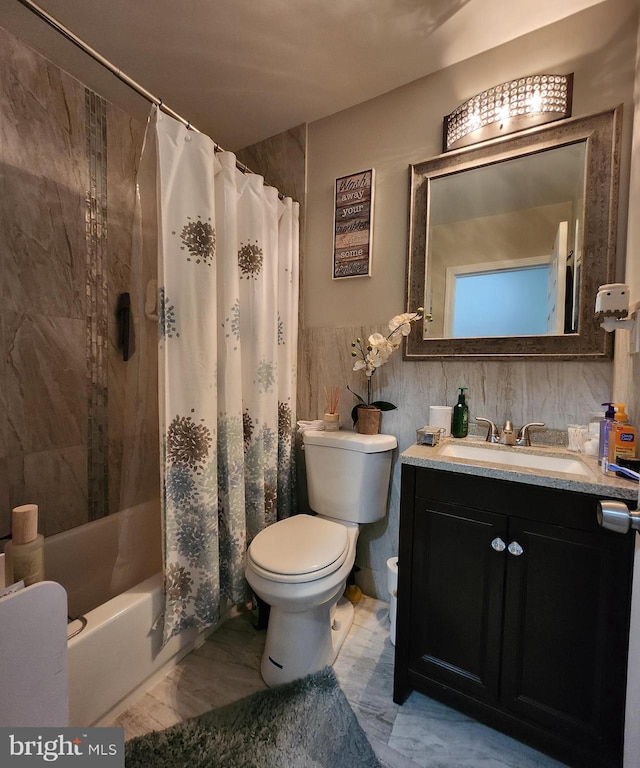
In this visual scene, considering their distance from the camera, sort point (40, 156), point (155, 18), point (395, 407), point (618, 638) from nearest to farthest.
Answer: point (618, 638), point (155, 18), point (40, 156), point (395, 407)

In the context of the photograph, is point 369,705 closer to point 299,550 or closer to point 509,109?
point 299,550

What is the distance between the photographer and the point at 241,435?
1.33 m

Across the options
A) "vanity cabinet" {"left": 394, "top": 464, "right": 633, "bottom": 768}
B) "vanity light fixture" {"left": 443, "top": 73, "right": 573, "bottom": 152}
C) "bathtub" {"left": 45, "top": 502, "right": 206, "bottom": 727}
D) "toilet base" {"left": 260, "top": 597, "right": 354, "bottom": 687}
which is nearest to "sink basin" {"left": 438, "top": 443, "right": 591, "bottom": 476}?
"vanity cabinet" {"left": 394, "top": 464, "right": 633, "bottom": 768}

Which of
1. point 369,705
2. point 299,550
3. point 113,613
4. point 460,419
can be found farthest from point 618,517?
point 113,613

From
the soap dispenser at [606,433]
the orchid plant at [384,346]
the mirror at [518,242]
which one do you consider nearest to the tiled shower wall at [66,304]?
the orchid plant at [384,346]

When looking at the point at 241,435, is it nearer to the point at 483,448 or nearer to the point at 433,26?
the point at 483,448

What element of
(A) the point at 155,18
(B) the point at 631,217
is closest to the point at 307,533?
(B) the point at 631,217

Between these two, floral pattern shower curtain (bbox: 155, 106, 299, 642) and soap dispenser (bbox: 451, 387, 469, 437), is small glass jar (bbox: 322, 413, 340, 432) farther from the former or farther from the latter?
soap dispenser (bbox: 451, 387, 469, 437)

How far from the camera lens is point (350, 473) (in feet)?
4.75

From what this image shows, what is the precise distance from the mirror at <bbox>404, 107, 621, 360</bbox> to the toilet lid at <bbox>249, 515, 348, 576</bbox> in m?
0.86

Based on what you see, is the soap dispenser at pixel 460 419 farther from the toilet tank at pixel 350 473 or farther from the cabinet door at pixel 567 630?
the cabinet door at pixel 567 630

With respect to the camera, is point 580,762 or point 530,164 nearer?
point 580,762

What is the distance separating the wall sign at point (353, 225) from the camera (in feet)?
5.30

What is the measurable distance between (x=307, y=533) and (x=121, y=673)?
718 millimetres
